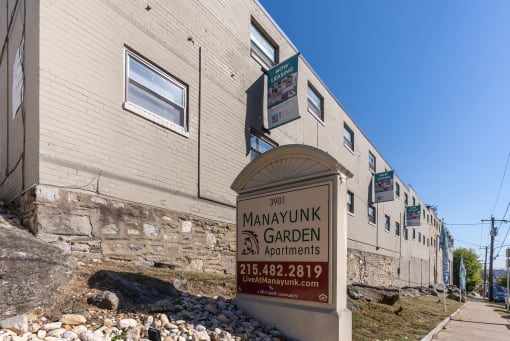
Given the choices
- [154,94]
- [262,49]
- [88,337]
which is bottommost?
[88,337]

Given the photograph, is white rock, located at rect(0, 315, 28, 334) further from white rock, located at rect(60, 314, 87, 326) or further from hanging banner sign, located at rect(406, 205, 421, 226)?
hanging banner sign, located at rect(406, 205, 421, 226)

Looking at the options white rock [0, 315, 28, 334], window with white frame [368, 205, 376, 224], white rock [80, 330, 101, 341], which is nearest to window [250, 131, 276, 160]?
white rock [80, 330, 101, 341]

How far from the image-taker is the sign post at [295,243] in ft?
15.4

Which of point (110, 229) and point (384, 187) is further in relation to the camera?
point (384, 187)

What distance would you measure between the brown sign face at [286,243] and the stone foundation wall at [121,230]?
2730 mm

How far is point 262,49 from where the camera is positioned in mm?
13867

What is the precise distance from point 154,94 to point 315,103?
10710 millimetres

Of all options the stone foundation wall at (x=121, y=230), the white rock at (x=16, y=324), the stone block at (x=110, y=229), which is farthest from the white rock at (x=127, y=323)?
the stone block at (x=110, y=229)

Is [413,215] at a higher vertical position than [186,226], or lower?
lower

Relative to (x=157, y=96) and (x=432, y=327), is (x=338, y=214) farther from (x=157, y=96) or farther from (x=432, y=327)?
(x=432, y=327)

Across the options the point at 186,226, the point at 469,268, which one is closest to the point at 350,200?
the point at 186,226

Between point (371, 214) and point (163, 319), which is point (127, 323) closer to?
point (163, 319)

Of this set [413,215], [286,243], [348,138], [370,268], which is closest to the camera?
[286,243]

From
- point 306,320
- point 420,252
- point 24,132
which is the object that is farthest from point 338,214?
A: point 420,252
